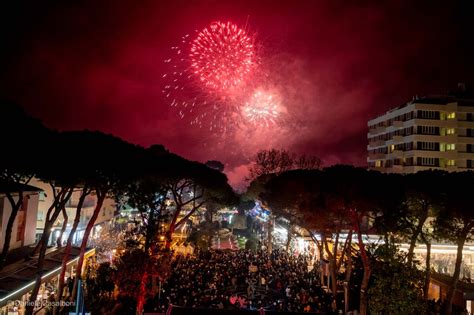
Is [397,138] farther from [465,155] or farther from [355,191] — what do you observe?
[355,191]

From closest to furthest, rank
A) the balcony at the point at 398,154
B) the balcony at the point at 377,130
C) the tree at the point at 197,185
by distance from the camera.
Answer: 1. the tree at the point at 197,185
2. the balcony at the point at 398,154
3. the balcony at the point at 377,130

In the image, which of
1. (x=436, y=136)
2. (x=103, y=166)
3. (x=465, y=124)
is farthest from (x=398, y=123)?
(x=103, y=166)

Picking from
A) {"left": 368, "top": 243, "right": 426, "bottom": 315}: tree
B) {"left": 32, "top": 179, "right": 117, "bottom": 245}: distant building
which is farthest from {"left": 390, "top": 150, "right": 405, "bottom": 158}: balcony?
{"left": 32, "top": 179, "right": 117, "bottom": 245}: distant building

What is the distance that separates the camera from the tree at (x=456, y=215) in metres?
15.8

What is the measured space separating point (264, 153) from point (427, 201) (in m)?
21.9

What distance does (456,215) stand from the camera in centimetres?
1642

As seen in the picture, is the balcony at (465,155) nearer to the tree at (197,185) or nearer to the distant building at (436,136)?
the distant building at (436,136)

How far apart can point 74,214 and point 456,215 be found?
29234mm

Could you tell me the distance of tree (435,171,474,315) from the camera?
1583cm

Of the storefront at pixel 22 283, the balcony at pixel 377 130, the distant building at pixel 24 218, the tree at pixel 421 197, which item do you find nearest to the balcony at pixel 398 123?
the balcony at pixel 377 130

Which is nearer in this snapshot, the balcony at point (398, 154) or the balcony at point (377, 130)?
the balcony at point (398, 154)

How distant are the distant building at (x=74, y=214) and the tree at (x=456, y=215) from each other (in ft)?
64.0

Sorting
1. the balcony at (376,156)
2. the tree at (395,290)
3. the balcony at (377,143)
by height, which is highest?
the balcony at (377,143)

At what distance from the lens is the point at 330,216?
745 inches
